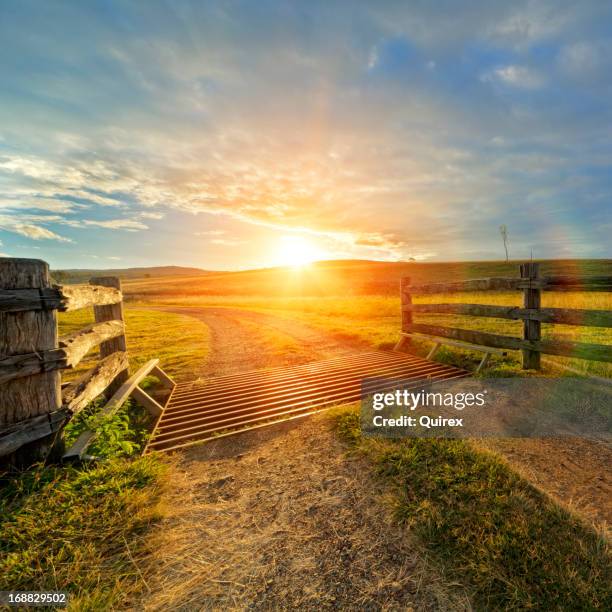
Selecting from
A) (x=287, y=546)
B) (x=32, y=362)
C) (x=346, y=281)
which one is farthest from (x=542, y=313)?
(x=346, y=281)

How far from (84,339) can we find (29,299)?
3.12 ft

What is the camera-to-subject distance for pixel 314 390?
19.1 ft

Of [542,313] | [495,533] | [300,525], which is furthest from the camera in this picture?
[542,313]

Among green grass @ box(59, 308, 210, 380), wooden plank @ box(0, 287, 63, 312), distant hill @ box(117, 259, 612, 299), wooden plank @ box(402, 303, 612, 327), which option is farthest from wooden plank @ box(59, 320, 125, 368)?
distant hill @ box(117, 259, 612, 299)

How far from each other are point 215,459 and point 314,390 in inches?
95.5

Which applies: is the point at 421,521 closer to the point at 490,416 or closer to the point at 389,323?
the point at 490,416

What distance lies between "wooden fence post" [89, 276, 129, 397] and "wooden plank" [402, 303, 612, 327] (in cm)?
660

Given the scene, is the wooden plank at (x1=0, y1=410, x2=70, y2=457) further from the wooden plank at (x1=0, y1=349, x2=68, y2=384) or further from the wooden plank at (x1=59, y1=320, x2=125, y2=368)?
the wooden plank at (x1=59, y1=320, x2=125, y2=368)

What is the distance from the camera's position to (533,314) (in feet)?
19.2

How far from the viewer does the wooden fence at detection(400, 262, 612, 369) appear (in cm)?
495

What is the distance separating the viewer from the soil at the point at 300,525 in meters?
2.03

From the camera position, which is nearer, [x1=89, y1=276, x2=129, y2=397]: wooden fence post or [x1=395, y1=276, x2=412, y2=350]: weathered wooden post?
[x1=89, y1=276, x2=129, y2=397]: wooden fence post

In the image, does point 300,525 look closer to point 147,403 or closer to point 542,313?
point 147,403

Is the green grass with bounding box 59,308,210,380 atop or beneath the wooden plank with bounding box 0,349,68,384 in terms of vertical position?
beneath
